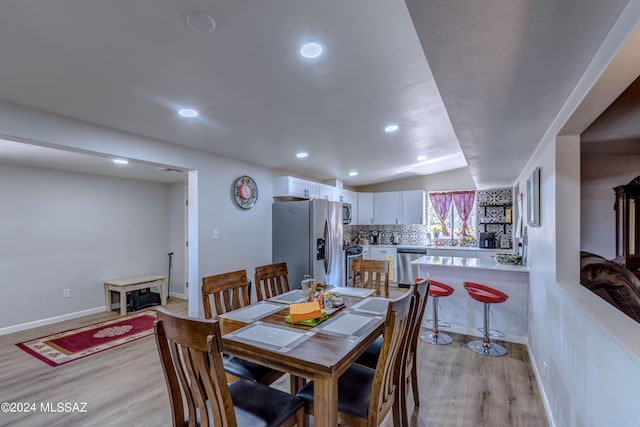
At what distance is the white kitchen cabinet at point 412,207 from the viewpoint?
646 cm

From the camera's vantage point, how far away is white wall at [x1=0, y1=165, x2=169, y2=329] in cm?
391

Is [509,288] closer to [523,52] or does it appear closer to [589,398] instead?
[589,398]

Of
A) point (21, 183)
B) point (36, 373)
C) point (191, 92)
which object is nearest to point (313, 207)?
point (191, 92)

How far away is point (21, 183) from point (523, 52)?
556cm

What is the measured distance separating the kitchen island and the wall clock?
2493 mm

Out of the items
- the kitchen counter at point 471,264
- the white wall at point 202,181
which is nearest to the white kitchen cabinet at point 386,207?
the kitchen counter at point 471,264

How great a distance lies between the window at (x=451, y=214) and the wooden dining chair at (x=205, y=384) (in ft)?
19.5

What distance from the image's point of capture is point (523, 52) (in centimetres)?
117

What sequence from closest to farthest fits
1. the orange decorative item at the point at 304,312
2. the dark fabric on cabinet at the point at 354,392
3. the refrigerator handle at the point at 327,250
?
the dark fabric on cabinet at the point at 354,392 < the orange decorative item at the point at 304,312 < the refrigerator handle at the point at 327,250

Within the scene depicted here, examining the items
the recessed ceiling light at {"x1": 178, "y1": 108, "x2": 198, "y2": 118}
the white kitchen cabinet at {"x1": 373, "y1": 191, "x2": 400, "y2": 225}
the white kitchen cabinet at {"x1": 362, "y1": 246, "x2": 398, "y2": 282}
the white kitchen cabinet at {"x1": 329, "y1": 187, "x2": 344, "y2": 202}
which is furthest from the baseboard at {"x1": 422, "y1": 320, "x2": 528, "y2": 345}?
the recessed ceiling light at {"x1": 178, "y1": 108, "x2": 198, "y2": 118}

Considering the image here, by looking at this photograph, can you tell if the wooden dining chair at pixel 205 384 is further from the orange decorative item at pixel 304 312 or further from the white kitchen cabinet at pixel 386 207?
the white kitchen cabinet at pixel 386 207

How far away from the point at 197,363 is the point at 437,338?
3074mm

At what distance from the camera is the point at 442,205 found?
6.71 metres

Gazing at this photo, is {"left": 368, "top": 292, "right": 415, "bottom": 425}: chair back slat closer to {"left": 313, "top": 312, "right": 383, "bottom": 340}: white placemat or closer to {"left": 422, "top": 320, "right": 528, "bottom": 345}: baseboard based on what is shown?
{"left": 313, "top": 312, "right": 383, "bottom": 340}: white placemat
